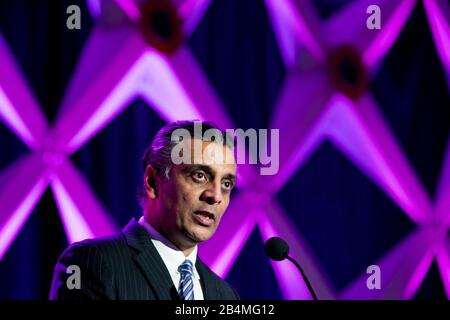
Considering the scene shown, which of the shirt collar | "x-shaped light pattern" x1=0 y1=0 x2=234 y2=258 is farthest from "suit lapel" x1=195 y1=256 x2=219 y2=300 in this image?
"x-shaped light pattern" x1=0 y1=0 x2=234 y2=258

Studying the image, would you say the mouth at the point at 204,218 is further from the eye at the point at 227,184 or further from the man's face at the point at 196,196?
the eye at the point at 227,184

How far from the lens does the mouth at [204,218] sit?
2012 mm

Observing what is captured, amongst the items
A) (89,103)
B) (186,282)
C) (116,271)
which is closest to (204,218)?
(186,282)

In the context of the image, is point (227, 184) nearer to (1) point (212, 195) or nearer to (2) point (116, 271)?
(1) point (212, 195)

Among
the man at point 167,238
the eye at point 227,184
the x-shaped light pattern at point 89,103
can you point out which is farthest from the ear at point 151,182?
the x-shaped light pattern at point 89,103

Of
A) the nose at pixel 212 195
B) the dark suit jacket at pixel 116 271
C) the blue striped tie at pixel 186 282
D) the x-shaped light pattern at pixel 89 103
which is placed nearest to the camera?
the dark suit jacket at pixel 116 271

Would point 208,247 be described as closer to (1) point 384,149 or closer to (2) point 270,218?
(2) point 270,218

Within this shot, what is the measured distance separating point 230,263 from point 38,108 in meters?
1.02

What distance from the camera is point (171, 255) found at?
6.54 ft

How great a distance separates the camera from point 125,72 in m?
2.79

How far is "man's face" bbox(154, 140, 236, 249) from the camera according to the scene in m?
2.01

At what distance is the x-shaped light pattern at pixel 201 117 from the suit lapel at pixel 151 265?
715mm

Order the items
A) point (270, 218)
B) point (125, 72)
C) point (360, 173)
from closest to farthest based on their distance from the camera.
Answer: point (125, 72) < point (270, 218) < point (360, 173)
